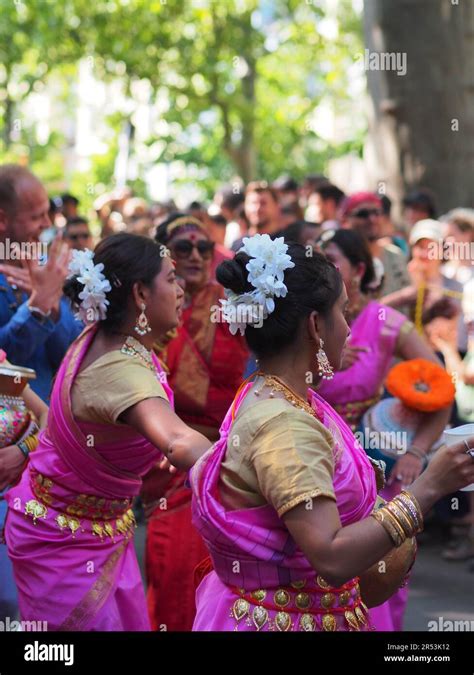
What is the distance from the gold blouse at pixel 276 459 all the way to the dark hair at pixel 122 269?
Answer: 1.05m

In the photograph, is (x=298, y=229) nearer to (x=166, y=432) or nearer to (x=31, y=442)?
(x=31, y=442)

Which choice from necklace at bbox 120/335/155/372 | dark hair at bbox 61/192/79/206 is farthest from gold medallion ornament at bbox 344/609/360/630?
dark hair at bbox 61/192/79/206

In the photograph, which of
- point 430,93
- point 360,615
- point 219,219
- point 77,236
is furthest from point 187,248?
point 430,93

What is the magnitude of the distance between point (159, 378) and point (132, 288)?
323mm

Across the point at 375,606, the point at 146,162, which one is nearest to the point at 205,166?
the point at 146,162

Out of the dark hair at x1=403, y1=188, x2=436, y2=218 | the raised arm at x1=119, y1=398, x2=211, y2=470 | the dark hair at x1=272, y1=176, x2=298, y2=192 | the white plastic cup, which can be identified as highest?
the dark hair at x1=272, y1=176, x2=298, y2=192

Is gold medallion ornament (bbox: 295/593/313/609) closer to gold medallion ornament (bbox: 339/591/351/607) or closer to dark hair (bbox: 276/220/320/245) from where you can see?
gold medallion ornament (bbox: 339/591/351/607)

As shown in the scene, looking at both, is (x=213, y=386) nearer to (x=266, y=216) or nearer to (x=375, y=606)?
(x=375, y=606)

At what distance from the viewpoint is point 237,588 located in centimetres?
305

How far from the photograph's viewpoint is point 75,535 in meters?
3.90

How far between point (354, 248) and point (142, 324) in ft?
5.47

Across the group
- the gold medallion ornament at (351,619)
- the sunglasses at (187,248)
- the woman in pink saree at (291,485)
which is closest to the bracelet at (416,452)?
the sunglasses at (187,248)

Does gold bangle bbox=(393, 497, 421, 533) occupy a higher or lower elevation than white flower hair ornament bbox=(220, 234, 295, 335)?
lower

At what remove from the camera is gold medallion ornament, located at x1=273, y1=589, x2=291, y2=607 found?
3.01 meters
